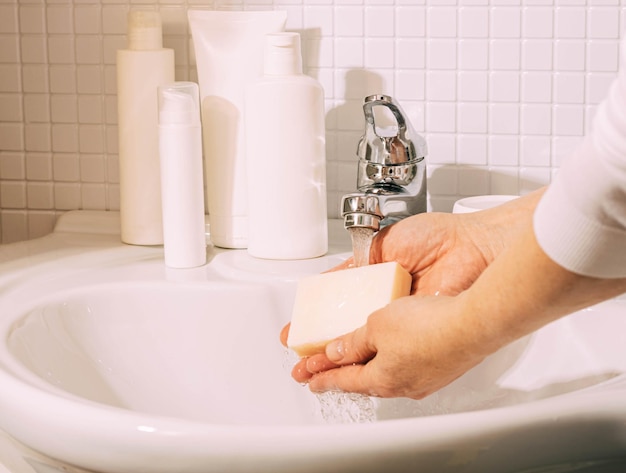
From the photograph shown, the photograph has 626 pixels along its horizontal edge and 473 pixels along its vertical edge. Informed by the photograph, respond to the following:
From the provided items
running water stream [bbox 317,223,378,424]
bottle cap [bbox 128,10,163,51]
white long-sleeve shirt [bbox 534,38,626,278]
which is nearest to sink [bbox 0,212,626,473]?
running water stream [bbox 317,223,378,424]

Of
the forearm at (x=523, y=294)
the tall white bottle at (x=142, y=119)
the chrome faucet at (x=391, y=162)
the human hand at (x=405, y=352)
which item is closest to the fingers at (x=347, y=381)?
the human hand at (x=405, y=352)

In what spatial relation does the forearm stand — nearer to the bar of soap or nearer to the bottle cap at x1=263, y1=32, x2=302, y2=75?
the bar of soap

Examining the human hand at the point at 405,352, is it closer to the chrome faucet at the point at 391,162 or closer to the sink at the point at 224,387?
the sink at the point at 224,387

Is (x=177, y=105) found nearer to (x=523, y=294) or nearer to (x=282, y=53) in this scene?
(x=282, y=53)

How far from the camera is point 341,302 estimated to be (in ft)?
2.39

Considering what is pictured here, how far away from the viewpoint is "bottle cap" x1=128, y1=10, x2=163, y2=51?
0.93 meters

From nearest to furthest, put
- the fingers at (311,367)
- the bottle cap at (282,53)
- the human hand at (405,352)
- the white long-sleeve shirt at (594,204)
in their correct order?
the white long-sleeve shirt at (594,204), the human hand at (405,352), the fingers at (311,367), the bottle cap at (282,53)

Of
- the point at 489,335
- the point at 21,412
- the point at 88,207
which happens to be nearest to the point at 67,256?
the point at 88,207

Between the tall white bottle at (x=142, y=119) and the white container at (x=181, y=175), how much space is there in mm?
56

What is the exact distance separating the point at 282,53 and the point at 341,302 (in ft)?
0.89

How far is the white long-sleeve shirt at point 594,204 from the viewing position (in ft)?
1.42

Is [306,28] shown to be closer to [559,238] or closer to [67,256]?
[67,256]

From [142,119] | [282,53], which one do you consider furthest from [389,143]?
[142,119]

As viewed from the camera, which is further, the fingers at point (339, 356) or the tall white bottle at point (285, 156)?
A: the tall white bottle at point (285, 156)
